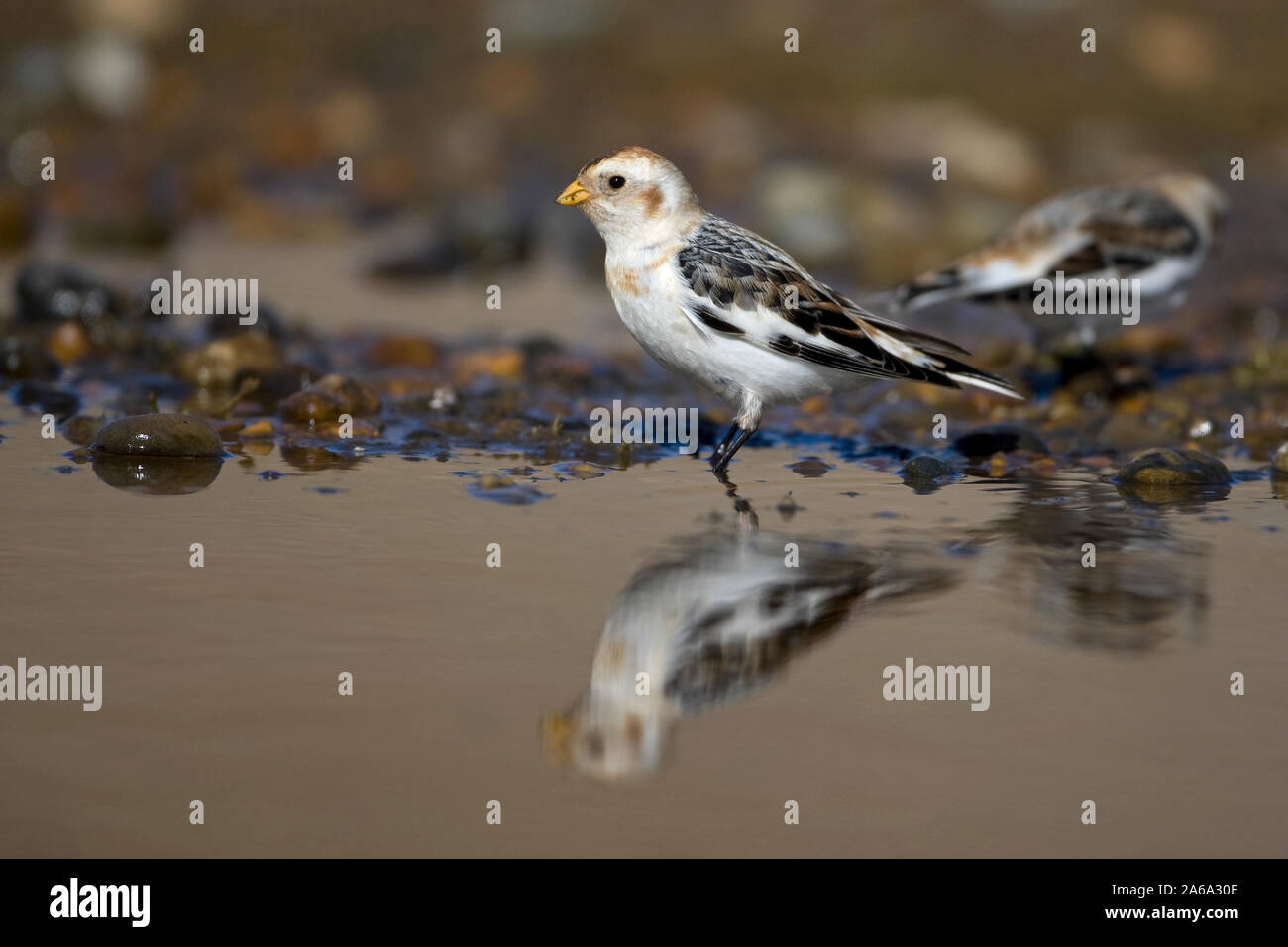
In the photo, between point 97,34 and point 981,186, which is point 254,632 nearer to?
point 981,186

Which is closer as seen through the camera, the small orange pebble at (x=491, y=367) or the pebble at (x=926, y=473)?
the pebble at (x=926, y=473)

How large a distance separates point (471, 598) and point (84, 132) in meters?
9.96

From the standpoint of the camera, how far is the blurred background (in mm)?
11336

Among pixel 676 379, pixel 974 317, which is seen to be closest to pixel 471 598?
pixel 676 379

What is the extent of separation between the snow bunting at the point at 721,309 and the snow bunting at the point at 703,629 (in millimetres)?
958

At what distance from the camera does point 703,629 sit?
15.1ft

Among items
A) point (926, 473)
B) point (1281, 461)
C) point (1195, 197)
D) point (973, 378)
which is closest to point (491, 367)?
point (926, 473)

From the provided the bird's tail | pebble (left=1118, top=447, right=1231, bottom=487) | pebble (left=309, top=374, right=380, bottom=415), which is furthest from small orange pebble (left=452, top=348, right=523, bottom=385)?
pebble (left=1118, top=447, right=1231, bottom=487)

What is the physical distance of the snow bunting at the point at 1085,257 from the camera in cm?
796

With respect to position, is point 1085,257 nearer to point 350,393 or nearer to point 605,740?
point 350,393

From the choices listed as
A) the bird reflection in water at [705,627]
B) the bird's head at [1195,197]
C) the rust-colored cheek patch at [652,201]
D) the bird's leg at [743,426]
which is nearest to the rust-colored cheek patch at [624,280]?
the rust-colored cheek patch at [652,201]

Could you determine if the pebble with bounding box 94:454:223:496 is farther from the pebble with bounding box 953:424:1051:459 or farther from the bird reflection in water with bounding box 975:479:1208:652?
the pebble with bounding box 953:424:1051:459

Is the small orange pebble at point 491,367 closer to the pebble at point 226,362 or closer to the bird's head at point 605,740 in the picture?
the pebble at point 226,362

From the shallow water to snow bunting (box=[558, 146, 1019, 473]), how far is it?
0.42m
